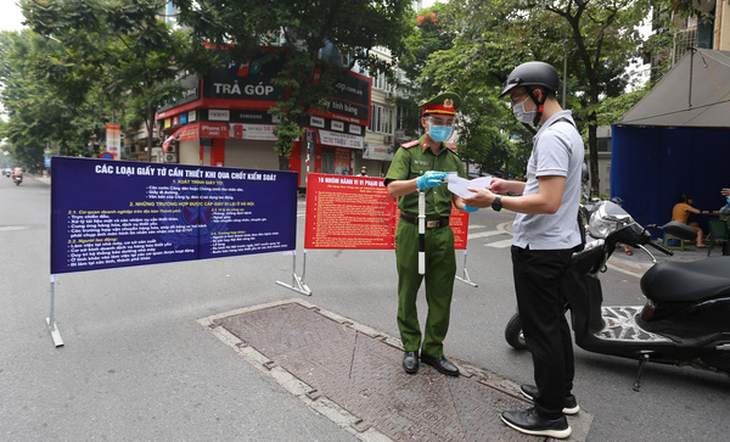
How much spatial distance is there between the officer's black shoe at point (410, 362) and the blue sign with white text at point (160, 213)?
2471mm

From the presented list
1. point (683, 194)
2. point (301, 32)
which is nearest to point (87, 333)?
point (683, 194)

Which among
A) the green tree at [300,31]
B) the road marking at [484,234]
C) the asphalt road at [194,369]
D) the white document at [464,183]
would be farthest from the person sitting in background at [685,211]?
the green tree at [300,31]

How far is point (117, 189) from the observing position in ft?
12.3

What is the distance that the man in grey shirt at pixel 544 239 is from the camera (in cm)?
218

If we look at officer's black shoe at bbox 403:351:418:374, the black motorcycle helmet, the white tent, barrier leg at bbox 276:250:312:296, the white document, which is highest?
the white tent

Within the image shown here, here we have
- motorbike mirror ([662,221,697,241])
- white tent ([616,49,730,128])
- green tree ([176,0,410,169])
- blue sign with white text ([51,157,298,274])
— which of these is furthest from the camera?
green tree ([176,0,410,169])

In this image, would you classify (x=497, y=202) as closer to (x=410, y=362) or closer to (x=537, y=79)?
(x=537, y=79)

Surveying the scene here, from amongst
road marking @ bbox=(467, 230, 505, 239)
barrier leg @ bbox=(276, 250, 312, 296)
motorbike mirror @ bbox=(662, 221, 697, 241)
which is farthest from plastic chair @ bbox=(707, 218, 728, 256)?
barrier leg @ bbox=(276, 250, 312, 296)

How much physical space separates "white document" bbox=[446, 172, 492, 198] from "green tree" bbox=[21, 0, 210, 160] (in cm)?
1805

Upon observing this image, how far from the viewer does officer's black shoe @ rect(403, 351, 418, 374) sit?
2.98 metres

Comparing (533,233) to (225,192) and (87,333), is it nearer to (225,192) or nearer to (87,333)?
(225,192)

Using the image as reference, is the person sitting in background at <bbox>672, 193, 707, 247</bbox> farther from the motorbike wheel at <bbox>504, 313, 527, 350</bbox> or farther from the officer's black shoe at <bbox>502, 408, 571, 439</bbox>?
the officer's black shoe at <bbox>502, 408, 571, 439</bbox>

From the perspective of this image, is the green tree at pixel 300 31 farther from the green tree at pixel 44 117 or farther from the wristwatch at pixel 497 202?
the wristwatch at pixel 497 202

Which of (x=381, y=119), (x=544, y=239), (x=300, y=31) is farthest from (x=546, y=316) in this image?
(x=381, y=119)
